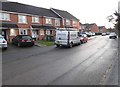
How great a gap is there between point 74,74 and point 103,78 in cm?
155

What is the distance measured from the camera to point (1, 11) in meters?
32.2

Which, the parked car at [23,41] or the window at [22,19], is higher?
the window at [22,19]

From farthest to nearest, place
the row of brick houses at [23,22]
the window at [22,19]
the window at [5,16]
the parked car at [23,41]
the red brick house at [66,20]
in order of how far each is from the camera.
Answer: the red brick house at [66,20] → the window at [22,19] → the row of brick houses at [23,22] → the window at [5,16] → the parked car at [23,41]

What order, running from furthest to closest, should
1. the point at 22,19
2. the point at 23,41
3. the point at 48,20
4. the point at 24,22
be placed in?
the point at 48,20, the point at 24,22, the point at 22,19, the point at 23,41

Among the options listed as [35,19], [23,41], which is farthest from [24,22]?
[23,41]

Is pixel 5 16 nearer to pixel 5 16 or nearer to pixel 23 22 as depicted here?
pixel 5 16

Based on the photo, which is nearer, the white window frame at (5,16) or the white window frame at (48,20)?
the white window frame at (5,16)

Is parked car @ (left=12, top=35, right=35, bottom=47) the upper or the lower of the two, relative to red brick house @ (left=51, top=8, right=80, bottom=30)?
lower

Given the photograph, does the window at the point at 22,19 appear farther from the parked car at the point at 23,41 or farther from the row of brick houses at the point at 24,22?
the parked car at the point at 23,41

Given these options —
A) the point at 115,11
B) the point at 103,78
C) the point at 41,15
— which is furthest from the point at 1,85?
the point at 115,11

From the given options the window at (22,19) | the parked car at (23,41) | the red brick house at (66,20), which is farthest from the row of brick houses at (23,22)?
the parked car at (23,41)

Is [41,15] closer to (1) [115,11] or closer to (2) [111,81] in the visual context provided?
(1) [115,11]

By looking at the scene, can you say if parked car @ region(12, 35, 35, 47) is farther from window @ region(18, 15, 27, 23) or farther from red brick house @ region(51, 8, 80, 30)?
red brick house @ region(51, 8, 80, 30)

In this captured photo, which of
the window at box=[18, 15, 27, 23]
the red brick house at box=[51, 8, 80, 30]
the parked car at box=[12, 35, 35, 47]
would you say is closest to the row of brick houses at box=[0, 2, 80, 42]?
the window at box=[18, 15, 27, 23]
